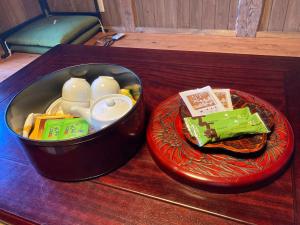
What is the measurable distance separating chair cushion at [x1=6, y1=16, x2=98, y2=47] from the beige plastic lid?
185 cm

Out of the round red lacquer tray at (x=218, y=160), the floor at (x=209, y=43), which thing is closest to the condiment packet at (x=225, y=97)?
the round red lacquer tray at (x=218, y=160)

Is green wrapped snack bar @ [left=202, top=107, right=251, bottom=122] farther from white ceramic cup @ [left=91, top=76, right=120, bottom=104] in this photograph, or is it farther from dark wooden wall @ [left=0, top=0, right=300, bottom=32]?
dark wooden wall @ [left=0, top=0, right=300, bottom=32]

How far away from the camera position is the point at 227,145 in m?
0.56

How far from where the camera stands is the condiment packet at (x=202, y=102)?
0.66 metres

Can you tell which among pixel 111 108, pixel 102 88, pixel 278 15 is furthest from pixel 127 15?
pixel 111 108

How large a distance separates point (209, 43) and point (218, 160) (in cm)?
218

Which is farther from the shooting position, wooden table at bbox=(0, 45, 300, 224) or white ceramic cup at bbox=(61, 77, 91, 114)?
white ceramic cup at bbox=(61, 77, 91, 114)

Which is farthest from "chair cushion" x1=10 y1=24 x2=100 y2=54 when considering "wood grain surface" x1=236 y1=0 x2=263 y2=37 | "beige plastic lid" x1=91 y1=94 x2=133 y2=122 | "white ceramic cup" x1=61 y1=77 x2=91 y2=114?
"beige plastic lid" x1=91 y1=94 x2=133 y2=122

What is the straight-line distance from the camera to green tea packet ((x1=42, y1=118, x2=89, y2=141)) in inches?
23.5

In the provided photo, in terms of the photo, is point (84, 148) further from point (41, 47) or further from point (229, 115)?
point (41, 47)

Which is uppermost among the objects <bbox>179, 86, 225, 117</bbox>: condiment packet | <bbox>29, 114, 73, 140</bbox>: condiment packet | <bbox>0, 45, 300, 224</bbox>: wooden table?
<bbox>29, 114, 73, 140</bbox>: condiment packet

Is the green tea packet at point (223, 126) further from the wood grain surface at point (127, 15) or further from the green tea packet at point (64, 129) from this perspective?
the wood grain surface at point (127, 15)

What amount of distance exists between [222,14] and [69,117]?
235 centimetres

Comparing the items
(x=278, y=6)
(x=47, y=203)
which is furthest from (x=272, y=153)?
(x=278, y=6)
